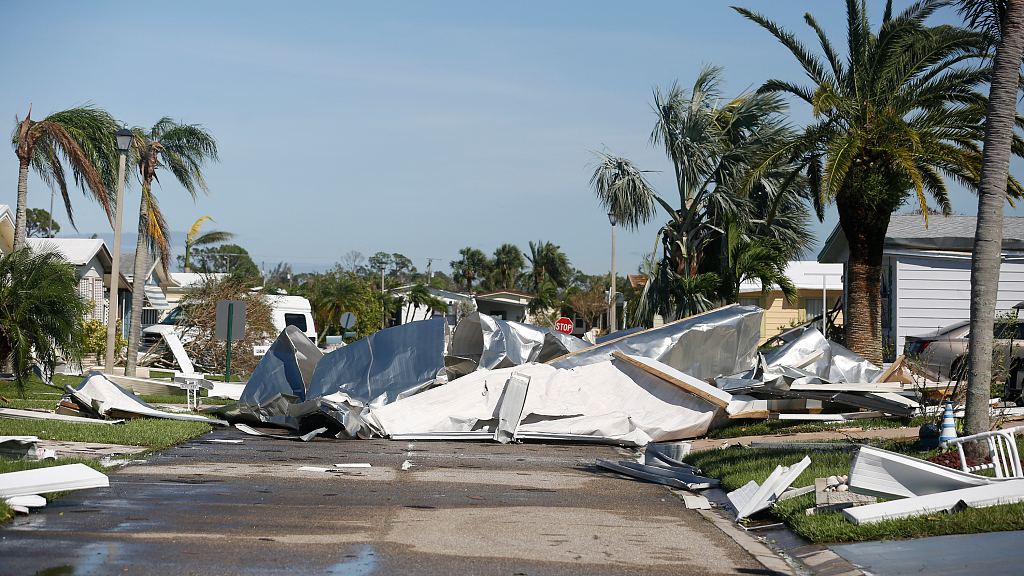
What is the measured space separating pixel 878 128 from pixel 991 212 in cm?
845

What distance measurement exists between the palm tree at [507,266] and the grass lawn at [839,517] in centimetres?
7750

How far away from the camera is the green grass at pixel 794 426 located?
1218cm

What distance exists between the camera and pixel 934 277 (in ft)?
67.3

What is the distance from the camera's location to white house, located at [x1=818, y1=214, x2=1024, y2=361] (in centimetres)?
2003

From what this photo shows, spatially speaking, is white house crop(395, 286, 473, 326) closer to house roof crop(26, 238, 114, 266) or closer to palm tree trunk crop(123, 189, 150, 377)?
house roof crop(26, 238, 114, 266)

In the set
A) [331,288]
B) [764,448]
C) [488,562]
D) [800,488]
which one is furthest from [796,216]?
[331,288]

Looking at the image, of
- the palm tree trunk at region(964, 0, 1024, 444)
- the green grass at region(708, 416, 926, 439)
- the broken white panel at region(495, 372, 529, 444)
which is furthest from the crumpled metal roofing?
the palm tree trunk at region(964, 0, 1024, 444)

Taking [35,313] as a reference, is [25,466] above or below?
below

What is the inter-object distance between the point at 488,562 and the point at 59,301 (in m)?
10.3

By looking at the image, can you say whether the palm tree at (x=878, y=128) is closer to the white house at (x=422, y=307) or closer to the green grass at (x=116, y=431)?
the green grass at (x=116, y=431)

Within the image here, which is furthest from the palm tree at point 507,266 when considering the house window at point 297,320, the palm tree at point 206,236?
the house window at point 297,320

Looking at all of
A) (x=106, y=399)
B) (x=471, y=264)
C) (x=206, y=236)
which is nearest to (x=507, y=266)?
(x=471, y=264)

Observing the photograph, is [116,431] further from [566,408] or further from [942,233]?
[942,233]

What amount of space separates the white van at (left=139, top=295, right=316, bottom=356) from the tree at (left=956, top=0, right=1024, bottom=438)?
69.5ft
